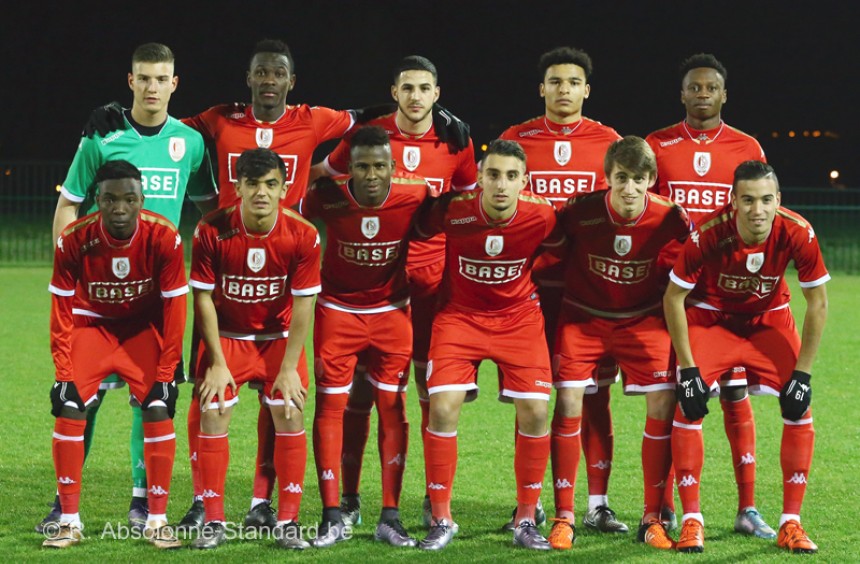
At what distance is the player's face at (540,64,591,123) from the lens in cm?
582

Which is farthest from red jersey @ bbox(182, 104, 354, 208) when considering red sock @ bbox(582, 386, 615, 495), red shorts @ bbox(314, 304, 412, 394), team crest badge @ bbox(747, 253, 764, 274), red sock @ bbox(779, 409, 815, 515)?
red sock @ bbox(779, 409, 815, 515)

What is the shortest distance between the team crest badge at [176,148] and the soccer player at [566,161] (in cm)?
159

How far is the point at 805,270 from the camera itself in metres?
5.03

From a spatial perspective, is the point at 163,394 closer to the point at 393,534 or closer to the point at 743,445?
the point at 393,534

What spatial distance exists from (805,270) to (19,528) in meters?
3.69

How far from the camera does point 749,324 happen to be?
17.0 feet

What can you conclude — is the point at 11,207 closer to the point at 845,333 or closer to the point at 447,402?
the point at 845,333

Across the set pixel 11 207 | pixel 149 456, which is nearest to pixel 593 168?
pixel 149 456

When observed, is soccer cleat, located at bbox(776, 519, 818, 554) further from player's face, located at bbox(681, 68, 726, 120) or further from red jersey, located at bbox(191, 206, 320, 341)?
red jersey, located at bbox(191, 206, 320, 341)

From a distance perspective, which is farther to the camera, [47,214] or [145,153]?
[47,214]

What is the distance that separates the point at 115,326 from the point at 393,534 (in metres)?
1.54

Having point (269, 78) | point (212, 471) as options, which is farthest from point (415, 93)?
point (212, 471)

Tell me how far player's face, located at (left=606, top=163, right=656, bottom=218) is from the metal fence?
15760 mm

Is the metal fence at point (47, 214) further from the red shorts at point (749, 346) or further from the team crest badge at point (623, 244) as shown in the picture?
the team crest badge at point (623, 244)
